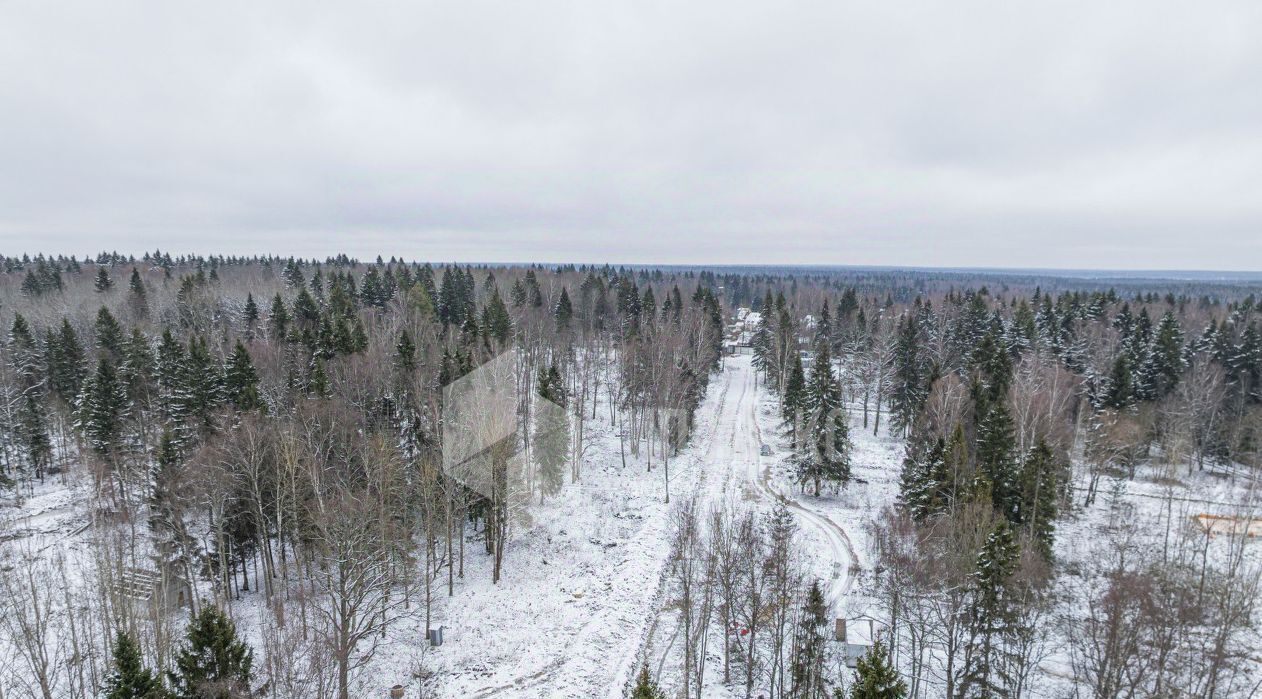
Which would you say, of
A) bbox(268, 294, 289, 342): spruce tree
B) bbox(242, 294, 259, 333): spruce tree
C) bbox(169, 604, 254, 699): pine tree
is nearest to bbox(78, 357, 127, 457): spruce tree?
bbox(268, 294, 289, 342): spruce tree

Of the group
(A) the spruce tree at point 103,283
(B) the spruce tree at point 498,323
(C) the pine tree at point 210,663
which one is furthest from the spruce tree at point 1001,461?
(A) the spruce tree at point 103,283

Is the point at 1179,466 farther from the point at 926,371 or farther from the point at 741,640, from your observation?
the point at 741,640

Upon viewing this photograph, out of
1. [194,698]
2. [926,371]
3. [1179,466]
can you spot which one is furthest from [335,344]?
[1179,466]

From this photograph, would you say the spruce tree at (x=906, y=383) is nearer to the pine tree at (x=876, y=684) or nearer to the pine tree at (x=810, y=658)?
the pine tree at (x=810, y=658)

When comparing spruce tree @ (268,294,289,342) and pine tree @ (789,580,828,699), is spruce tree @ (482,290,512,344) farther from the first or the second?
pine tree @ (789,580,828,699)

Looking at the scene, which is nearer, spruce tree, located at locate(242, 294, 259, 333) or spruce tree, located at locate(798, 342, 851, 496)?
spruce tree, located at locate(798, 342, 851, 496)

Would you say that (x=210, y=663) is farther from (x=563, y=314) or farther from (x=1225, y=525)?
(x=563, y=314)
